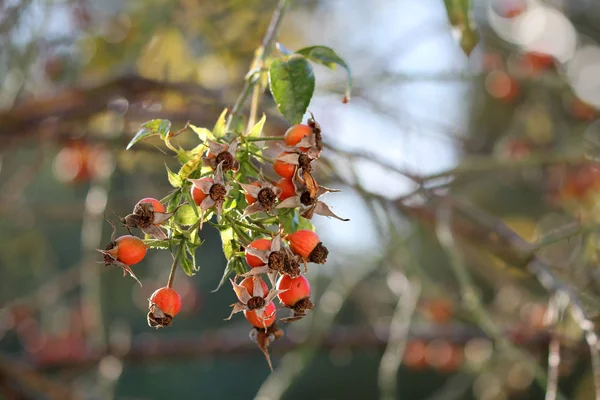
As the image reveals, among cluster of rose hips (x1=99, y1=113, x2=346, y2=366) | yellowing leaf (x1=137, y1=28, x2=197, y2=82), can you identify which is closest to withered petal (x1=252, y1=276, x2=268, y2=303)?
cluster of rose hips (x1=99, y1=113, x2=346, y2=366)

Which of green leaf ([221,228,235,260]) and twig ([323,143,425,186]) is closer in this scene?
green leaf ([221,228,235,260])

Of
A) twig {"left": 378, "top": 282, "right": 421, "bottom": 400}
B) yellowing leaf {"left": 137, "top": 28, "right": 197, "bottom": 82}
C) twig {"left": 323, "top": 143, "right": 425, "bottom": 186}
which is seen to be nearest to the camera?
twig {"left": 323, "top": 143, "right": 425, "bottom": 186}

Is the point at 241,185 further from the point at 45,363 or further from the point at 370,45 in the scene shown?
the point at 370,45

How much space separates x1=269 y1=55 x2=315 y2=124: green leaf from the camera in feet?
2.85

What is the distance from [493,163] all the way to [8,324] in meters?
2.41

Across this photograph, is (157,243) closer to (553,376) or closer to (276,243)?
(276,243)

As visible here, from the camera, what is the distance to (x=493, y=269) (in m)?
2.45

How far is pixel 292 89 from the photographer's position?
0.88 meters

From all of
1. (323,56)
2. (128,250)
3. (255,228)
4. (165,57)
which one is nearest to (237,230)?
(255,228)

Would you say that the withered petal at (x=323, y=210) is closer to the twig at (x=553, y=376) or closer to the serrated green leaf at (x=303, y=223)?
the serrated green leaf at (x=303, y=223)

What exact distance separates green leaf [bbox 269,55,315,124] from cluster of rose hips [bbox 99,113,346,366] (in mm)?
82

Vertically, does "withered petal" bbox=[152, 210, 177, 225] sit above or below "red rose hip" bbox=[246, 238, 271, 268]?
above

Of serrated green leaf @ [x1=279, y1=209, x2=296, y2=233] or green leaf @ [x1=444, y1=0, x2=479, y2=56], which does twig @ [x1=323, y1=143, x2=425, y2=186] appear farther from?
serrated green leaf @ [x1=279, y1=209, x2=296, y2=233]

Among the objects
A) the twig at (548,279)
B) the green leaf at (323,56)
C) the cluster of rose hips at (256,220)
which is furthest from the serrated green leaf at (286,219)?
the twig at (548,279)
